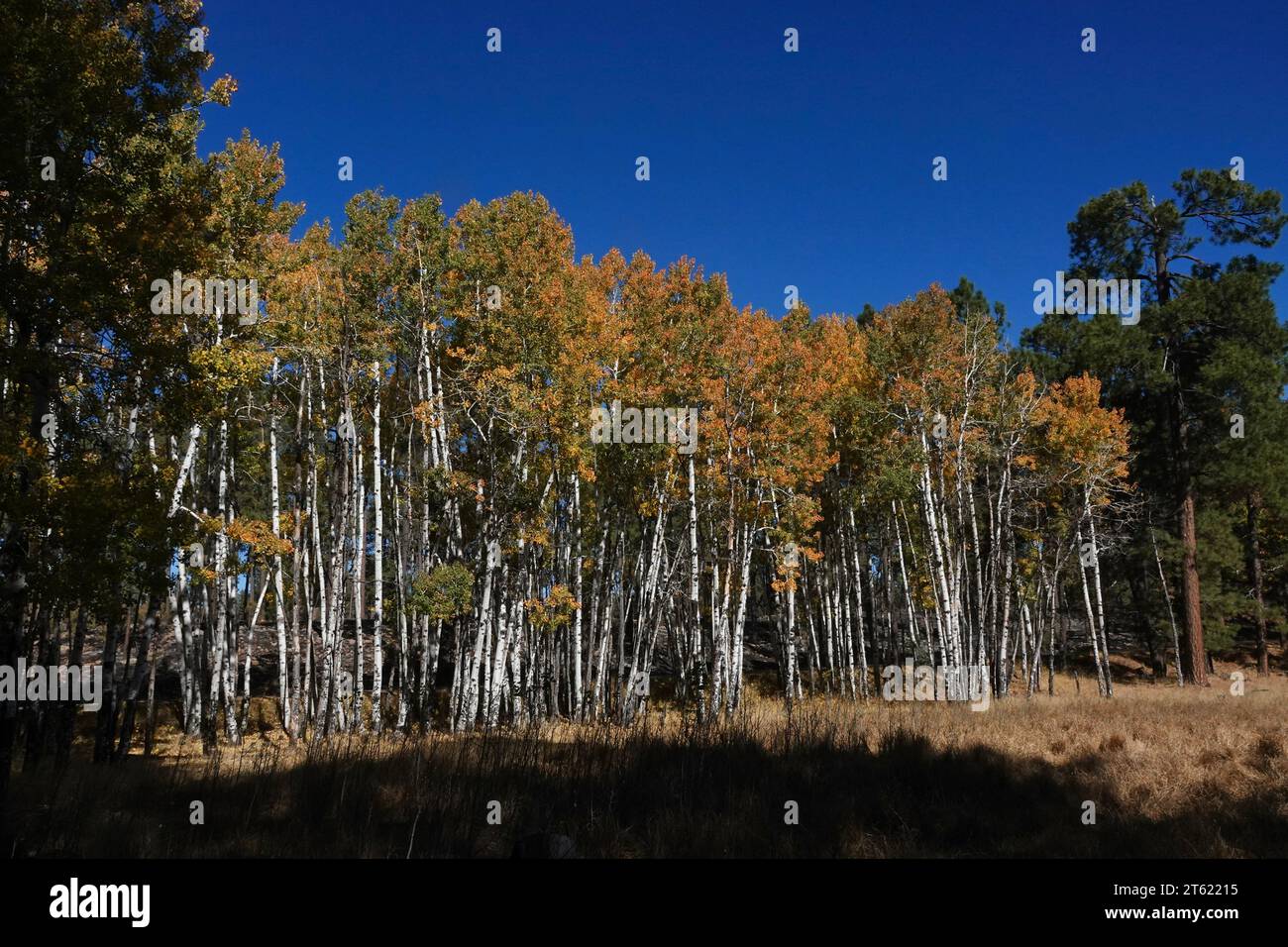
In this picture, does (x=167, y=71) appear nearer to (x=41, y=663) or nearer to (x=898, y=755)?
(x=41, y=663)

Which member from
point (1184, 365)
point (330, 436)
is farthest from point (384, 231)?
point (1184, 365)

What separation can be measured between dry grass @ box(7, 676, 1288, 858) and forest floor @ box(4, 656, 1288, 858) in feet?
0.09

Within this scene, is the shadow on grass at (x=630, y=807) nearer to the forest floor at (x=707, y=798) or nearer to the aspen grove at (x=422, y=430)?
the forest floor at (x=707, y=798)

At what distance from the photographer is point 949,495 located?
22297 millimetres

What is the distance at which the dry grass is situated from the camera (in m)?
5.84

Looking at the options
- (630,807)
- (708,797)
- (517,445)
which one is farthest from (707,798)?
(517,445)

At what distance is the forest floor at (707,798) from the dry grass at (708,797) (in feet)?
0.09

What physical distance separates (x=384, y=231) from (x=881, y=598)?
28105mm

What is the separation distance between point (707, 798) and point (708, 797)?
26mm

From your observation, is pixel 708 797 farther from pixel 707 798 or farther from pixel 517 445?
pixel 517 445

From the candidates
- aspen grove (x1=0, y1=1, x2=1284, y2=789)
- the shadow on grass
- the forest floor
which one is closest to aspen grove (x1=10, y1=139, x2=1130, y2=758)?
aspen grove (x1=0, y1=1, x2=1284, y2=789)

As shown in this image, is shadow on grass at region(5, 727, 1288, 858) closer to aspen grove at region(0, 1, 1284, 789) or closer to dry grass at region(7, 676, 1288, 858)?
dry grass at region(7, 676, 1288, 858)

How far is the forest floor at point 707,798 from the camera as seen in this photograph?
584cm

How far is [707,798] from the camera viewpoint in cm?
691
